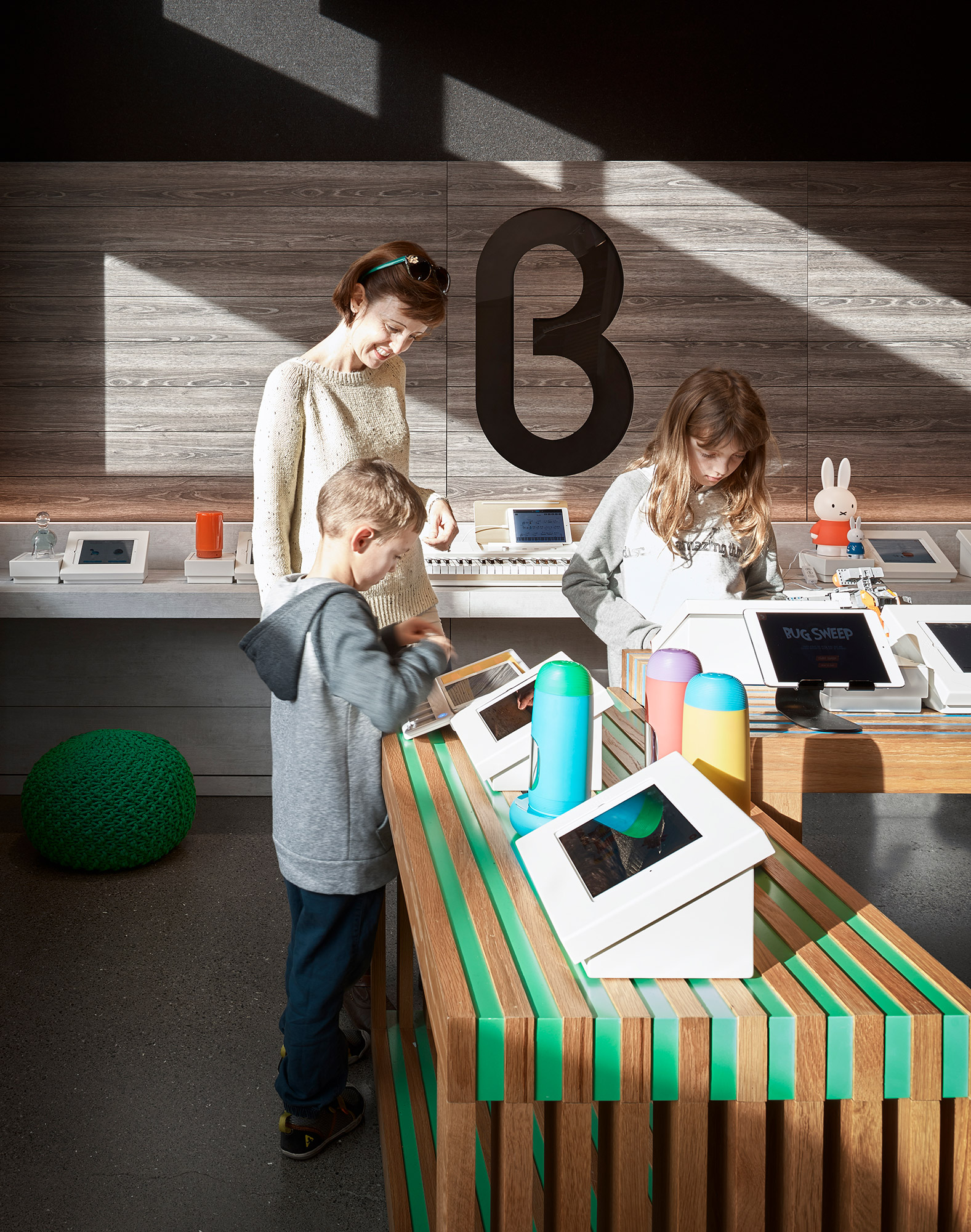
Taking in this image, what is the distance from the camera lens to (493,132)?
371 centimetres

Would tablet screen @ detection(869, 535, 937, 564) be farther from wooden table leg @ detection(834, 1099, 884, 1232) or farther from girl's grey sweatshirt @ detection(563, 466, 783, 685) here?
wooden table leg @ detection(834, 1099, 884, 1232)

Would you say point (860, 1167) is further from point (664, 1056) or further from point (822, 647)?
point (822, 647)

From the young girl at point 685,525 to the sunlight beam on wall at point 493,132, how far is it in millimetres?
1929

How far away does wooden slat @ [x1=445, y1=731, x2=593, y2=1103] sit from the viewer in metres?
0.81

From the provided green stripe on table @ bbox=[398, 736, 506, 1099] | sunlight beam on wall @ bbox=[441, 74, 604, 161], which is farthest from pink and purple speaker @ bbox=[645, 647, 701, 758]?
sunlight beam on wall @ bbox=[441, 74, 604, 161]

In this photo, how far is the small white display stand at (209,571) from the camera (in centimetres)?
349

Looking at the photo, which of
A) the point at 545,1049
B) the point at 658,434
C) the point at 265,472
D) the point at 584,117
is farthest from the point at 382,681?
the point at 584,117

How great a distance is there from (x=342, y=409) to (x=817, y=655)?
988 millimetres

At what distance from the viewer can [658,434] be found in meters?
2.25

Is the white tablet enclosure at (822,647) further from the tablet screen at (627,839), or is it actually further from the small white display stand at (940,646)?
the tablet screen at (627,839)

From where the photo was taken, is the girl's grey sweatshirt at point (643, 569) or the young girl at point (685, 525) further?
the girl's grey sweatshirt at point (643, 569)

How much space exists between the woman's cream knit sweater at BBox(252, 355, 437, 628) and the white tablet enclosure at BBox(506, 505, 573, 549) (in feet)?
5.38

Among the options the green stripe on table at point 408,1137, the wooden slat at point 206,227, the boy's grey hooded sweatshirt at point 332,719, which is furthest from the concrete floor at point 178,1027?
the wooden slat at point 206,227

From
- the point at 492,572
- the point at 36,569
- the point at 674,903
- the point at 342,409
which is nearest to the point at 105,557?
the point at 36,569
